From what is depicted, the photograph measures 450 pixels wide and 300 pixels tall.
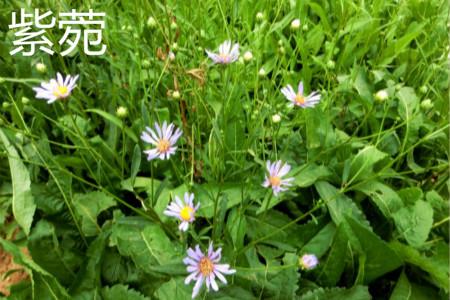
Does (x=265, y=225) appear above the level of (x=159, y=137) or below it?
below

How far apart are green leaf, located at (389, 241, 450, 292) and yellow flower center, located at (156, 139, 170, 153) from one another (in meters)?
0.56

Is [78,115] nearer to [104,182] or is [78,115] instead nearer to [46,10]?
[104,182]

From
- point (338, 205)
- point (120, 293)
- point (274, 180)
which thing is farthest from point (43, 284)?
point (338, 205)

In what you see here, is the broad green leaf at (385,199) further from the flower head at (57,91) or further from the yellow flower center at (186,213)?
the flower head at (57,91)

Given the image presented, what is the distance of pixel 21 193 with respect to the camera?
4.09 feet

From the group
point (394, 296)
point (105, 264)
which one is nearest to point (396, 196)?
point (394, 296)

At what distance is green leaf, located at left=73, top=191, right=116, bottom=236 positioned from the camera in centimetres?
124

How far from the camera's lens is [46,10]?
1568 mm

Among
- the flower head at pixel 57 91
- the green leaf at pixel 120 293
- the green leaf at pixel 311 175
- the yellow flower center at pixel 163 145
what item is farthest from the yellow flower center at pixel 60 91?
the green leaf at pixel 311 175

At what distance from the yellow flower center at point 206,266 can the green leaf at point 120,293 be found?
0.22 m

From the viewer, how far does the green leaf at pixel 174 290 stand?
103cm

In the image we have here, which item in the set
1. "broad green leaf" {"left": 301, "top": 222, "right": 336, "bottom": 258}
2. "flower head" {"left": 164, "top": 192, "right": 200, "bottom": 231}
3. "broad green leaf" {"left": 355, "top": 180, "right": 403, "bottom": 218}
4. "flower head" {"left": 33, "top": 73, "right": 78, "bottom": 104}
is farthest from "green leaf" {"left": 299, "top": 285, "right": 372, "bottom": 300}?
"flower head" {"left": 33, "top": 73, "right": 78, "bottom": 104}

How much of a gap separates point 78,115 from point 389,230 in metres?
0.92

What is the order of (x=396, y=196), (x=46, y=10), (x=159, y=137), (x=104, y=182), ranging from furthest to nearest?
(x=46, y=10)
(x=104, y=182)
(x=396, y=196)
(x=159, y=137)
